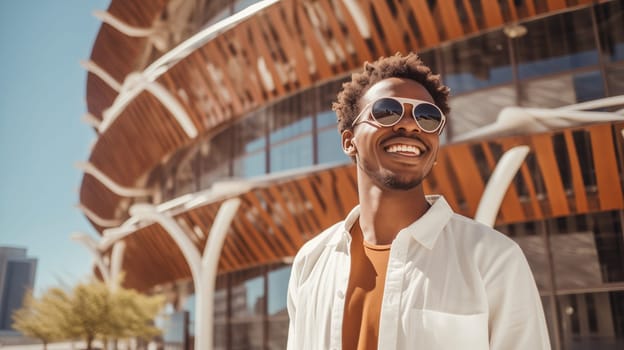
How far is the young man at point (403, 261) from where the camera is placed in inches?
70.8

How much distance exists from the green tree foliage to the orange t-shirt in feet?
50.7

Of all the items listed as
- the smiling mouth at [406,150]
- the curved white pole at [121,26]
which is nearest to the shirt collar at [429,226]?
the smiling mouth at [406,150]

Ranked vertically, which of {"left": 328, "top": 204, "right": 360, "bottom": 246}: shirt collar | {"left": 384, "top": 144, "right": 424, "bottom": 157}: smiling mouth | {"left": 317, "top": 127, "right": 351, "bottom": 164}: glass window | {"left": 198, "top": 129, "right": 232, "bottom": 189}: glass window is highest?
{"left": 198, "top": 129, "right": 232, "bottom": 189}: glass window

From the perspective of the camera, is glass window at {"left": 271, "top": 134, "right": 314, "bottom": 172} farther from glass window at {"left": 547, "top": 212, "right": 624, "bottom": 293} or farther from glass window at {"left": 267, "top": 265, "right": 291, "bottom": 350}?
glass window at {"left": 547, "top": 212, "right": 624, "bottom": 293}

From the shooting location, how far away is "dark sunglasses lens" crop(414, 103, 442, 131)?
207 centimetres

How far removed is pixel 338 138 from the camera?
42.7 ft

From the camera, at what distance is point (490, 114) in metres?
11.7

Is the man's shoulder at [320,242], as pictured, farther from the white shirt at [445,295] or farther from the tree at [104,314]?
the tree at [104,314]

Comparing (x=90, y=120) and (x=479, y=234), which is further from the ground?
(x=90, y=120)

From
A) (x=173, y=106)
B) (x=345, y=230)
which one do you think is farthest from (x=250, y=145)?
(x=345, y=230)

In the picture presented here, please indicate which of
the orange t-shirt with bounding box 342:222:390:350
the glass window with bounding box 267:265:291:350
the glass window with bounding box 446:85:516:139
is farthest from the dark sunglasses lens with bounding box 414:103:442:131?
the glass window with bounding box 267:265:291:350

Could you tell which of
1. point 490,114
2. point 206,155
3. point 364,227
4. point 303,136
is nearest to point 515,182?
point 490,114

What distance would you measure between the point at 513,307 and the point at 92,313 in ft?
53.2

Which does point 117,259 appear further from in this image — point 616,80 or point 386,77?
point 386,77
